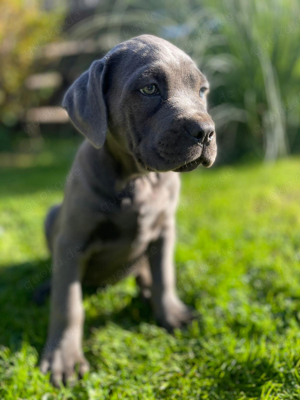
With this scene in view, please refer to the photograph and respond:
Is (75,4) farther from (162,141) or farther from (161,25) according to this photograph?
(162,141)

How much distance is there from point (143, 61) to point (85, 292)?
73.2 inches

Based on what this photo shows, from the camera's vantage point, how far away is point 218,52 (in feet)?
20.0

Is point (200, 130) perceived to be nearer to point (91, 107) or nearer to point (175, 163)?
point (175, 163)

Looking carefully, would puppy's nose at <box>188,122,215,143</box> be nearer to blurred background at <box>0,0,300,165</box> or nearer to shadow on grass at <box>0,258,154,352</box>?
shadow on grass at <box>0,258,154,352</box>

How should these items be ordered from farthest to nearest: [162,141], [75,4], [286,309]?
[75,4], [286,309], [162,141]

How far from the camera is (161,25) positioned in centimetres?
598

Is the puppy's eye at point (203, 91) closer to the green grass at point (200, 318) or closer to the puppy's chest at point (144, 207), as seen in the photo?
the puppy's chest at point (144, 207)

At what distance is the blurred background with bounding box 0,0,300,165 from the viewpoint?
5680 mm

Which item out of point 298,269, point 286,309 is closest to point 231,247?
point 298,269

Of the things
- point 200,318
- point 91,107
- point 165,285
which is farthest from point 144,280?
point 91,107

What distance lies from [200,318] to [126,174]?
1.17 m

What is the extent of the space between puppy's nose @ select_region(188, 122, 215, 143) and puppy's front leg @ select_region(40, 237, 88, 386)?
39.6 inches

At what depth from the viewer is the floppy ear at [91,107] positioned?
2.14 metres

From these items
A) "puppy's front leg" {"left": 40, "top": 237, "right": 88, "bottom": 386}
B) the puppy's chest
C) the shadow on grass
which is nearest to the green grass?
the shadow on grass
